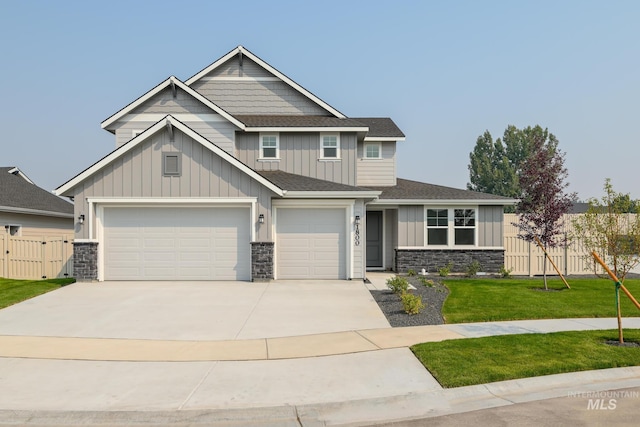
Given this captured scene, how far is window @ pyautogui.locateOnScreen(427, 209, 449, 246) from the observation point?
2036 centimetres

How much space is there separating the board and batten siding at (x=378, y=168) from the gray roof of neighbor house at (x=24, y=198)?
1564 cm

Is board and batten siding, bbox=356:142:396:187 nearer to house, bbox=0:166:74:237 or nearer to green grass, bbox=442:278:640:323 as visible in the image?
green grass, bbox=442:278:640:323

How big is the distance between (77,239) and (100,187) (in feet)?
6.35

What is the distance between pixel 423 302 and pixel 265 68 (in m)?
13.4

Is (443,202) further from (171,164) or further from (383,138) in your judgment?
(171,164)

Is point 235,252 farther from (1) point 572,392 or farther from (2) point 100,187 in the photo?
(1) point 572,392

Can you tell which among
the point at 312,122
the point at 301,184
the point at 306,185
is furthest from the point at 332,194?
the point at 312,122

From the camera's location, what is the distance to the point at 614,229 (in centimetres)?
942

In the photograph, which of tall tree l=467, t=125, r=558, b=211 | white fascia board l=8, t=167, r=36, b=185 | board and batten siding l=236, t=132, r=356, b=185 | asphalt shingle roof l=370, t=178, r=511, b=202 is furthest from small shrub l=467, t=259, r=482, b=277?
tall tree l=467, t=125, r=558, b=211

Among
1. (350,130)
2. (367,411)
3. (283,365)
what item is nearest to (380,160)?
(350,130)

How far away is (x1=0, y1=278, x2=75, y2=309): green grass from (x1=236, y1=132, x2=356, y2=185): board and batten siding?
843cm

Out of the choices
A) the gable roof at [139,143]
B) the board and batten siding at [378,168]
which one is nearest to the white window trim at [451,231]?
the board and batten siding at [378,168]

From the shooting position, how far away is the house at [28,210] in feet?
73.2

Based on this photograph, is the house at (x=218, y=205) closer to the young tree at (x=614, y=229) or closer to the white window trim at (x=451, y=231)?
the white window trim at (x=451, y=231)
